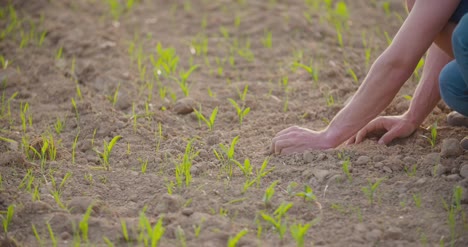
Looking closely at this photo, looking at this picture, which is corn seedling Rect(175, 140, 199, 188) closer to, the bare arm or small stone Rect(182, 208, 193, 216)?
small stone Rect(182, 208, 193, 216)

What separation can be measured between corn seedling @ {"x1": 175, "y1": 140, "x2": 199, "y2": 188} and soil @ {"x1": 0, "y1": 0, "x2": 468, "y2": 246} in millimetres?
29

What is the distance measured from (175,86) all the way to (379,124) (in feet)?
4.26

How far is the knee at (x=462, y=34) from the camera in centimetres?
251

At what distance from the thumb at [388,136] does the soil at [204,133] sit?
0.04 m

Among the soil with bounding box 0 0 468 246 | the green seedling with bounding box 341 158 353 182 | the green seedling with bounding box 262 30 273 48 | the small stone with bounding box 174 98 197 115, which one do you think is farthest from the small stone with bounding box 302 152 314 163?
the green seedling with bounding box 262 30 273 48

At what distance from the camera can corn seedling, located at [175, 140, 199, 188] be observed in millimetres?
2787

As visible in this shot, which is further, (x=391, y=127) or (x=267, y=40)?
(x=267, y=40)

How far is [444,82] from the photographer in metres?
2.79

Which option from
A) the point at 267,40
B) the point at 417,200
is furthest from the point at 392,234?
the point at 267,40

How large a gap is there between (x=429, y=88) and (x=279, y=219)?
3.31 ft

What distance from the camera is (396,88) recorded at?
269 centimetres

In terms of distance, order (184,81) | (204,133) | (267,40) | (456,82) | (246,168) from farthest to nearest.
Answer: (267,40) → (184,81) → (204,133) → (246,168) → (456,82)

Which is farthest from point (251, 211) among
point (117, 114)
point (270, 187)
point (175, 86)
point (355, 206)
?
point (175, 86)

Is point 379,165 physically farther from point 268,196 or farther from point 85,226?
point 85,226
